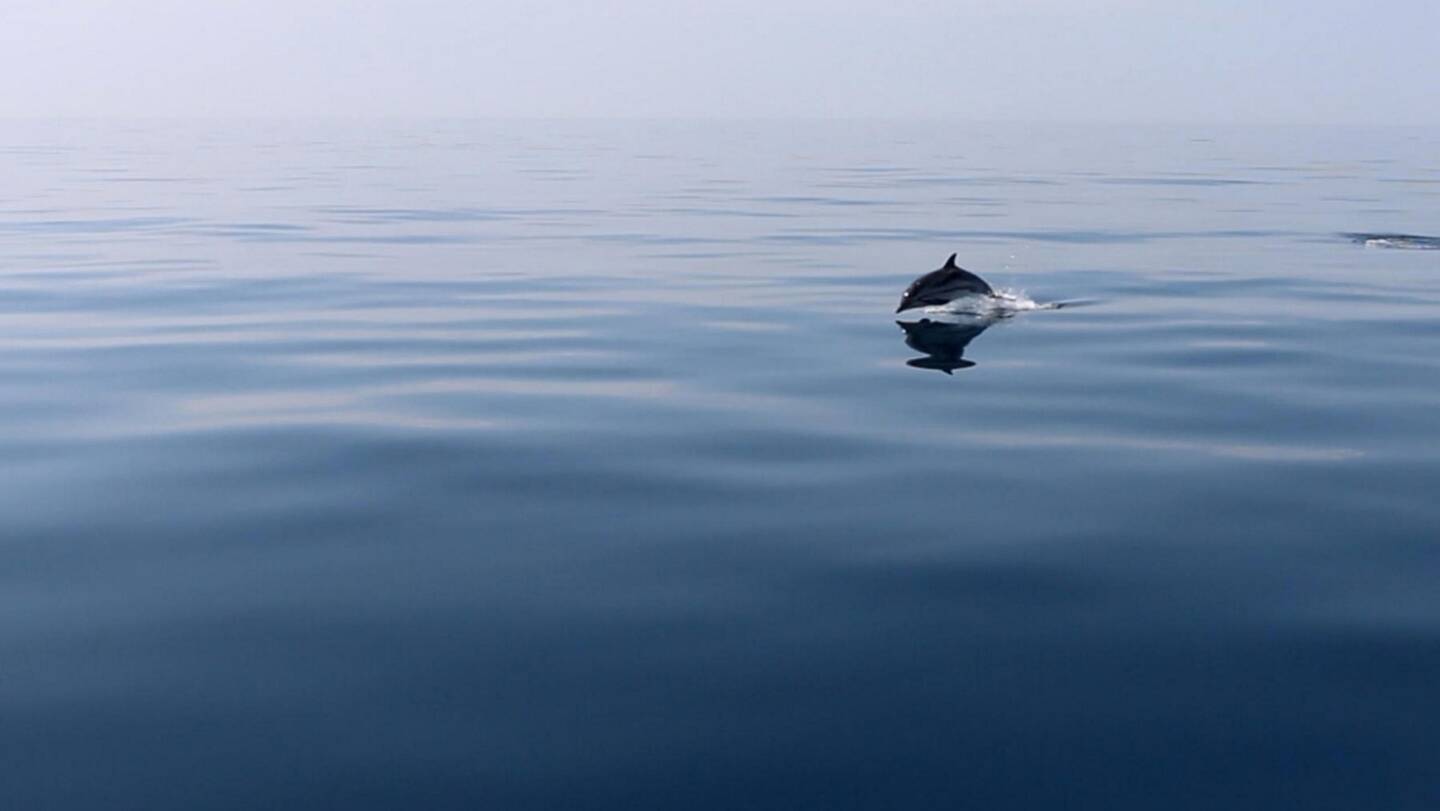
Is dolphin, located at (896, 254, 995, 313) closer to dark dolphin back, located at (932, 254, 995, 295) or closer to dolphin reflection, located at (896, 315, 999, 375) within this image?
dark dolphin back, located at (932, 254, 995, 295)

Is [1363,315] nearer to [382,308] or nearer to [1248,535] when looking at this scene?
[1248,535]

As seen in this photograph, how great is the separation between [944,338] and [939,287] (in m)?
1.06

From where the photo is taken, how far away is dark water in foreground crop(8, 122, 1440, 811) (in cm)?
518

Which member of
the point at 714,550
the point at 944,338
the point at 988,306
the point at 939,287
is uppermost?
the point at 939,287

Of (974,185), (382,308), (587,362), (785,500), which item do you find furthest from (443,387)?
(974,185)

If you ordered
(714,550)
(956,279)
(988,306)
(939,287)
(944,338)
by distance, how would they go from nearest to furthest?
(714,550) < (944,338) < (939,287) < (956,279) < (988,306)

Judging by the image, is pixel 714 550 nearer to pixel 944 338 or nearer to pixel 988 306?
pixel 944 338

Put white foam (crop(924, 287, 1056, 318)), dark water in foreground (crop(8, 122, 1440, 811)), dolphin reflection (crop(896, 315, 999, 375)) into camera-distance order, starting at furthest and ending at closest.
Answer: white foam (crop(924, 287, 1056, 318)) < dolphin reflection (crop(896, 315, 999, 375)) < dark water in foreground (crop(8, 122, 1440, 811))

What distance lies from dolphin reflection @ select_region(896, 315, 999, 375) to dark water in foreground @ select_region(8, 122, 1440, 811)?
0.13 m

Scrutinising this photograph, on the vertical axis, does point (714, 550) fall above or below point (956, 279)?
below

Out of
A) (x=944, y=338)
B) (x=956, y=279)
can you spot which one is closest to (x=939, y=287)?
(x=956, y=279)

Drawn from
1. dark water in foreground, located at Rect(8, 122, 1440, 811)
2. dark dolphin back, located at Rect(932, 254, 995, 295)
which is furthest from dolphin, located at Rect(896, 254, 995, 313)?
dark water in foreground, located at Rect(8, 122, 1440, 811)

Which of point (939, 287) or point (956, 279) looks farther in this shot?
point (956, 279)

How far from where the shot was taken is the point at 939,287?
1566cm
